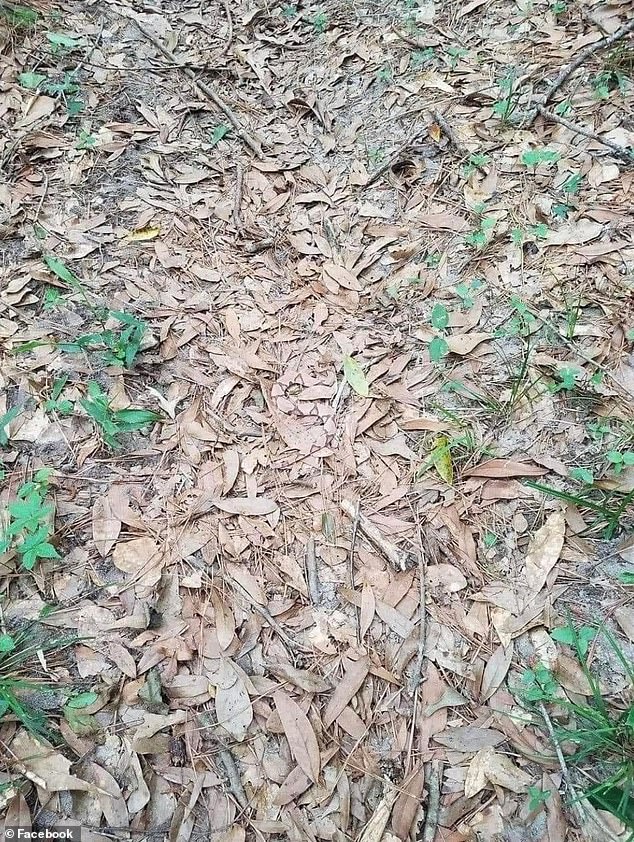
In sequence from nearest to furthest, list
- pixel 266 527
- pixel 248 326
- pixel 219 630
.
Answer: pixel 219 630 → pixel 266 527 → pixel 248 326

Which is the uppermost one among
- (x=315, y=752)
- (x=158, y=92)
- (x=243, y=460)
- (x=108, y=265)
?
(x=158, y=92)

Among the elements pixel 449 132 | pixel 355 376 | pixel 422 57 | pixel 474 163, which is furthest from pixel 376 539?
pixel 422 57

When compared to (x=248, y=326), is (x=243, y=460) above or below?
below

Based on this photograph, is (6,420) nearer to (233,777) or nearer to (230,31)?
(233,777)

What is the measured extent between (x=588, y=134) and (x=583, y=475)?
1.35m

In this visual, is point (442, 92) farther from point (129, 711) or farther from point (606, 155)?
point (129, 711)

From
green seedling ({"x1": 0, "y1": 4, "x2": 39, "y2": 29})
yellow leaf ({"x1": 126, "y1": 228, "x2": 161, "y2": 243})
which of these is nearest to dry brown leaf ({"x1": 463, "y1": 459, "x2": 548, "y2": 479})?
yellow leaf ({"x1": 126, "y1": 228, "x2": 161, "y2": 243})

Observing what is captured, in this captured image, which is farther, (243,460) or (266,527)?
(243,460)

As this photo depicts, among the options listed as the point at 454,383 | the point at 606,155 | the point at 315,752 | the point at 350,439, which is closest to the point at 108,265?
the point at 350,439

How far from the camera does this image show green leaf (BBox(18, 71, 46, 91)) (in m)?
2.48

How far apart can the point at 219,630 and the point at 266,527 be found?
29 centimetres

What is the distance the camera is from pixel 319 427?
1750 mm

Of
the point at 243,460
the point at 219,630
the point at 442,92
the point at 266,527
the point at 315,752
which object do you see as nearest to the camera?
the point at 315,752

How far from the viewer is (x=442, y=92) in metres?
2.45
